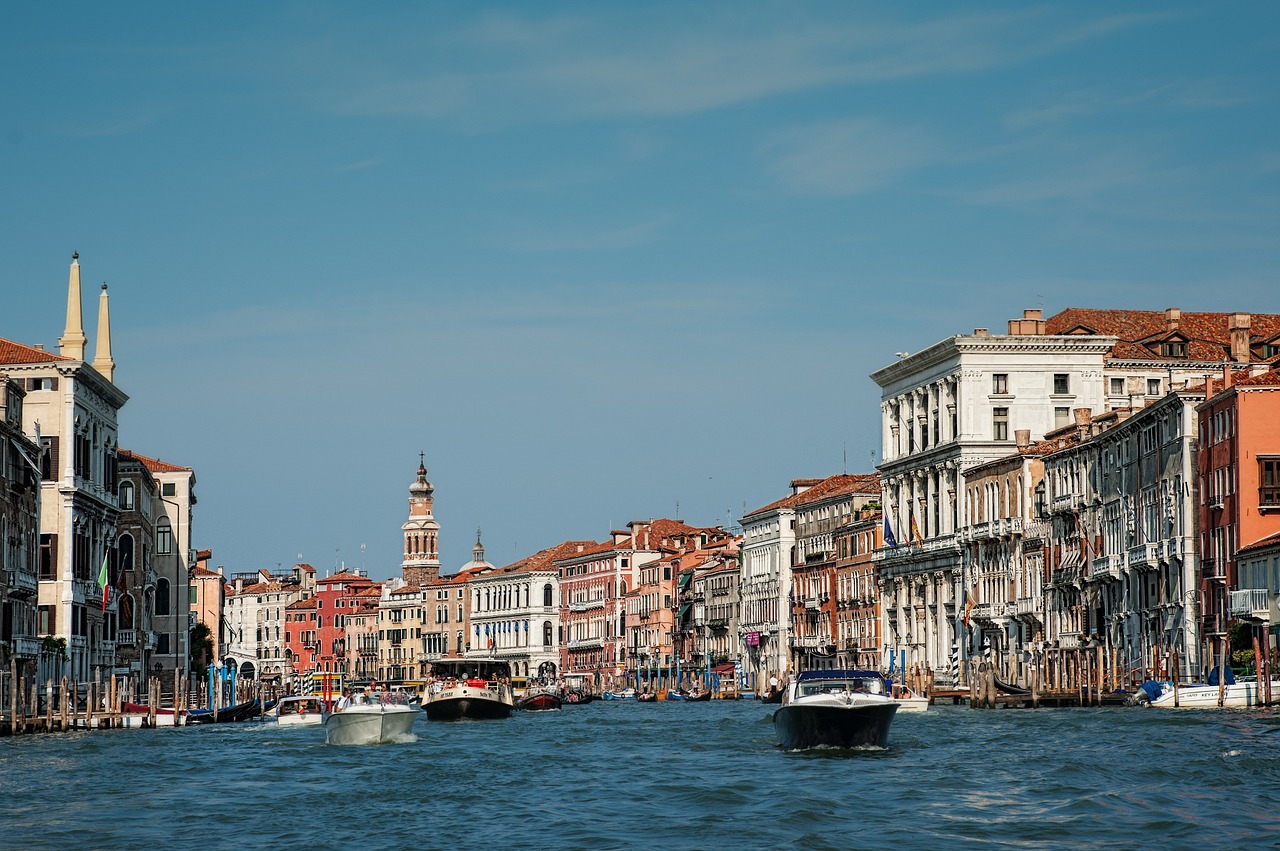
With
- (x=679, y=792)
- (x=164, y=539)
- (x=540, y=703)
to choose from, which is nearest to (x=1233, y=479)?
(x=679, y=792)

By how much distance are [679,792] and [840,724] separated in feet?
18.3

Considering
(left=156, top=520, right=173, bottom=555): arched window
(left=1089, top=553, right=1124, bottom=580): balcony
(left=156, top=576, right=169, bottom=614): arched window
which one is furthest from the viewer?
(left=156, top=520, right=173, bottom=555): arched window

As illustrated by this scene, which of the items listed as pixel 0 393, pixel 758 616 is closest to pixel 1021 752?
pixel 0 393

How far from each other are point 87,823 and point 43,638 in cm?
3616

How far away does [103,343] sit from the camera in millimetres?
80688

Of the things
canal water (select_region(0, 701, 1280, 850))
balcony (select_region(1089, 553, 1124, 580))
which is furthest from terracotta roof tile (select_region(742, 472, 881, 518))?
canal water (select_region(0, 701, 1280, 850))

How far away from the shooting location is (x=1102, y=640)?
69625 millimetres

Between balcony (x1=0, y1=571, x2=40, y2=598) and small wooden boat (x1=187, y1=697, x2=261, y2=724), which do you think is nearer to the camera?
balcony (x1=0, y1=571, x2=40, y2=598)

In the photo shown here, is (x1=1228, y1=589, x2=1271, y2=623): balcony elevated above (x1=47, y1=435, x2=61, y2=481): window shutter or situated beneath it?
situated beneath

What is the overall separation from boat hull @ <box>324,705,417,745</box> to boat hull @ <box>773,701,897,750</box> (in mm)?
11737

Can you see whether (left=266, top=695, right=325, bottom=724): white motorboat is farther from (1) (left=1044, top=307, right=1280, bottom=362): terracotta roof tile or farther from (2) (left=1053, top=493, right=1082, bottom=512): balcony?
(1) (left=1044, top=307, right=1280, bottom=362): terracotta roof tile

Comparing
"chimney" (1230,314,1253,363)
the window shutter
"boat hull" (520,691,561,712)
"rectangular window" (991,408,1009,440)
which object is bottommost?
"boat hull" (520,691,561,712)

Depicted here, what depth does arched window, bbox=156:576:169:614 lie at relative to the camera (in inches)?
3361

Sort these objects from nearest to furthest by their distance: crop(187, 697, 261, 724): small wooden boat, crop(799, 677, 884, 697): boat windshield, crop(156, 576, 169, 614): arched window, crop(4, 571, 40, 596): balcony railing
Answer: crop(799, 677, 884, 697): boat windshield
crop(4, 571, 40, 596): balcony railing
crop(187, 697, 261, 724): small wooden boat
crop(156, 576, 169, 614): arched window
